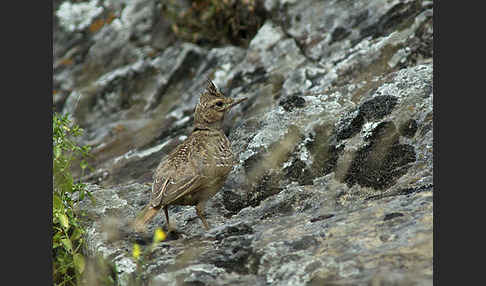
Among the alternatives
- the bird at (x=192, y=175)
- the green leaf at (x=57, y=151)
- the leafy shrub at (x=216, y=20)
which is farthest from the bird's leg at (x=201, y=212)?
the leafy shrub at (x=216, y=20)

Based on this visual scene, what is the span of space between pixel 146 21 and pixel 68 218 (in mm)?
4475

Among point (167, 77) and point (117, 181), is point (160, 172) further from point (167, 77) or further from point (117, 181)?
point (167, 77)

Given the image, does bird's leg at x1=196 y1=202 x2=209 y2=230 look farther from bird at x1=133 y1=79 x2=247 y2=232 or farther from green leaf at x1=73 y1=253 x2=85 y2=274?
green leaf at x1=73 y1=253 x2=85 y2=274

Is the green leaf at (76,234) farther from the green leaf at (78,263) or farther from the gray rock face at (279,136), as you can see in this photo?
the green leaf at (78,263)

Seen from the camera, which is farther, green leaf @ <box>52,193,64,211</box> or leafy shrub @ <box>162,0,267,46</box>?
leafy shrub @ <box>162,0,267,46</box>

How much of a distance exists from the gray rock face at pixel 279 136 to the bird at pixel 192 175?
0.22m

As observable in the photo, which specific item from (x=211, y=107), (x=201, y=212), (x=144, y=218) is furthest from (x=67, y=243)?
(x=211, y=107)

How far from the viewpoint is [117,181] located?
6.75m

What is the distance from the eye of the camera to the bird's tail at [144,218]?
205 inches

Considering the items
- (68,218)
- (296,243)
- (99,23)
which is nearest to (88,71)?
(99,23)

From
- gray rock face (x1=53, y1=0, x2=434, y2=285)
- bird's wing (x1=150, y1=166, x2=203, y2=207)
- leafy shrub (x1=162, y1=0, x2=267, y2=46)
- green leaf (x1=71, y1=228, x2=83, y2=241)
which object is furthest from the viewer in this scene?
leafy shrub (x1=162, y1=0, x2=267, y2=46)

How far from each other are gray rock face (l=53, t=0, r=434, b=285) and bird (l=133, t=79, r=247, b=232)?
217mm

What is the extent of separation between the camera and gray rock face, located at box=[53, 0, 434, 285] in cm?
402

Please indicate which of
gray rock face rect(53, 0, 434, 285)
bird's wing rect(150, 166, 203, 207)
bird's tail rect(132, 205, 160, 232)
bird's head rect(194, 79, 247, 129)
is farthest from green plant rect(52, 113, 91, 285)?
bird's head rect(194, 79, 247, 129)
